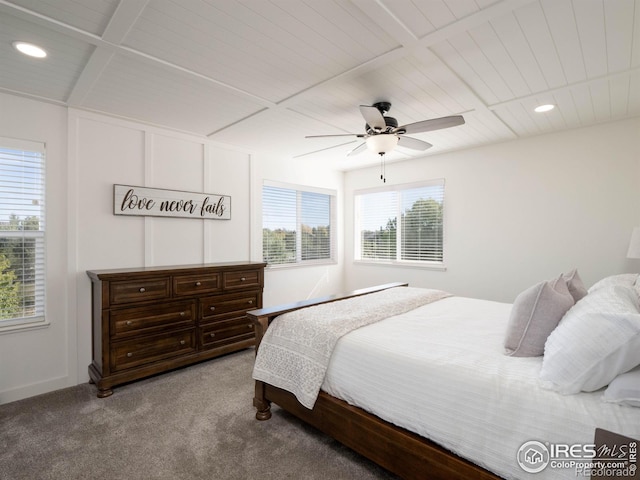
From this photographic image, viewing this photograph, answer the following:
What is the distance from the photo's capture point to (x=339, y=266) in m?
5.72

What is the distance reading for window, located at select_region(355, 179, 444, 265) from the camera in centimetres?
467

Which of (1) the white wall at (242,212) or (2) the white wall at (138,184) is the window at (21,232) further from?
(2) the white wall at (138,184)

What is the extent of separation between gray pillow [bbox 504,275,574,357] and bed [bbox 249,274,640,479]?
1cm

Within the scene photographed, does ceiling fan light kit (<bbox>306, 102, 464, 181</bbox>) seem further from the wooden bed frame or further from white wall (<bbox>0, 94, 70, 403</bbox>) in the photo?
white wall (<bbox>0, 94, 70, 403</bbox>)

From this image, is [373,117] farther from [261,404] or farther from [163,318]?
[163,318]

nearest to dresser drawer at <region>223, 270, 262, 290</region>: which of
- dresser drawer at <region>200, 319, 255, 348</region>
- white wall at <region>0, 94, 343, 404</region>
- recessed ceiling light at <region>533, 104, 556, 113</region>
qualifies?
dresser drawer at <region>200, 319, 255, 348</region>

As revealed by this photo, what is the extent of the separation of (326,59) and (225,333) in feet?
9.38

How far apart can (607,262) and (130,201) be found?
16.2ft

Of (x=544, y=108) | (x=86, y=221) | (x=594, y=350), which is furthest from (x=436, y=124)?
(x=86, y=221)

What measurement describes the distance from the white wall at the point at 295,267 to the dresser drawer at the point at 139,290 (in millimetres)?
1512

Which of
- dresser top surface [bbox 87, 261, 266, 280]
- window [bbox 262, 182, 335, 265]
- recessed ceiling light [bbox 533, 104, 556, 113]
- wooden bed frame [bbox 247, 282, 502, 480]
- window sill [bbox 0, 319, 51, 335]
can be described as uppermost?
recessed ceiling light [bbox 533, 104, 556, 113]

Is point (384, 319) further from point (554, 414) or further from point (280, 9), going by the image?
point (280, 9)

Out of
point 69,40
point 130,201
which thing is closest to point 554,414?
point 69,40

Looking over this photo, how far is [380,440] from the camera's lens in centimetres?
173
